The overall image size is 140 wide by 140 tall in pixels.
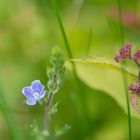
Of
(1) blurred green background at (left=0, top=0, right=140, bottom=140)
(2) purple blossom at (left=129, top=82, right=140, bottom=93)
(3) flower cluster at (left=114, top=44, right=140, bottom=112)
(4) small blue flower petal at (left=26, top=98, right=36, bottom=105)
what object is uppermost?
(1) blurred green background at (left=0, top=0, right=140, bottom=140)

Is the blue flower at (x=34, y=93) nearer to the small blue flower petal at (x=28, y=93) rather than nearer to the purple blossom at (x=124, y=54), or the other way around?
the small blue flower petal at (x=28, y=93)

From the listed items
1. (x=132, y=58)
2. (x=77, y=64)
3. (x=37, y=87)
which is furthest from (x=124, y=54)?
(x=77, y=64)

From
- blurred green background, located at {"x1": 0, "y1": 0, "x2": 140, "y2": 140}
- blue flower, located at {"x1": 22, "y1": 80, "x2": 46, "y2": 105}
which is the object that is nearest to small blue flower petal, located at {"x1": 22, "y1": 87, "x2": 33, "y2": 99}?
blue flower, located at {"x1": 22, "y1": 80, "x2": 46, "y2": 105}

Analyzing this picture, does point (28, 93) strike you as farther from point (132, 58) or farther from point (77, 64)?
point (77, 64)

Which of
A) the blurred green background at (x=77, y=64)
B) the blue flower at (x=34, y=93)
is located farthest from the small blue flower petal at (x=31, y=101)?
the blurred green background at (x=77, y=64)

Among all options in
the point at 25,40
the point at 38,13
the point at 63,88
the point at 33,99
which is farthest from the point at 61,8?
the point at 33,99

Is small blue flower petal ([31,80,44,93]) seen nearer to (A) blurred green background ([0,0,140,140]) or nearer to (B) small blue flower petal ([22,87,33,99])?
(B) small blue flower petal ([22,87,33,99])

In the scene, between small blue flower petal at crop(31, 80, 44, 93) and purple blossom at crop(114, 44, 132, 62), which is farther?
purple blossom at crop(114, 44, 132, 62)

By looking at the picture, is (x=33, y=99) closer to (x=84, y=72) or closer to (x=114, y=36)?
(x=84, y=72)
